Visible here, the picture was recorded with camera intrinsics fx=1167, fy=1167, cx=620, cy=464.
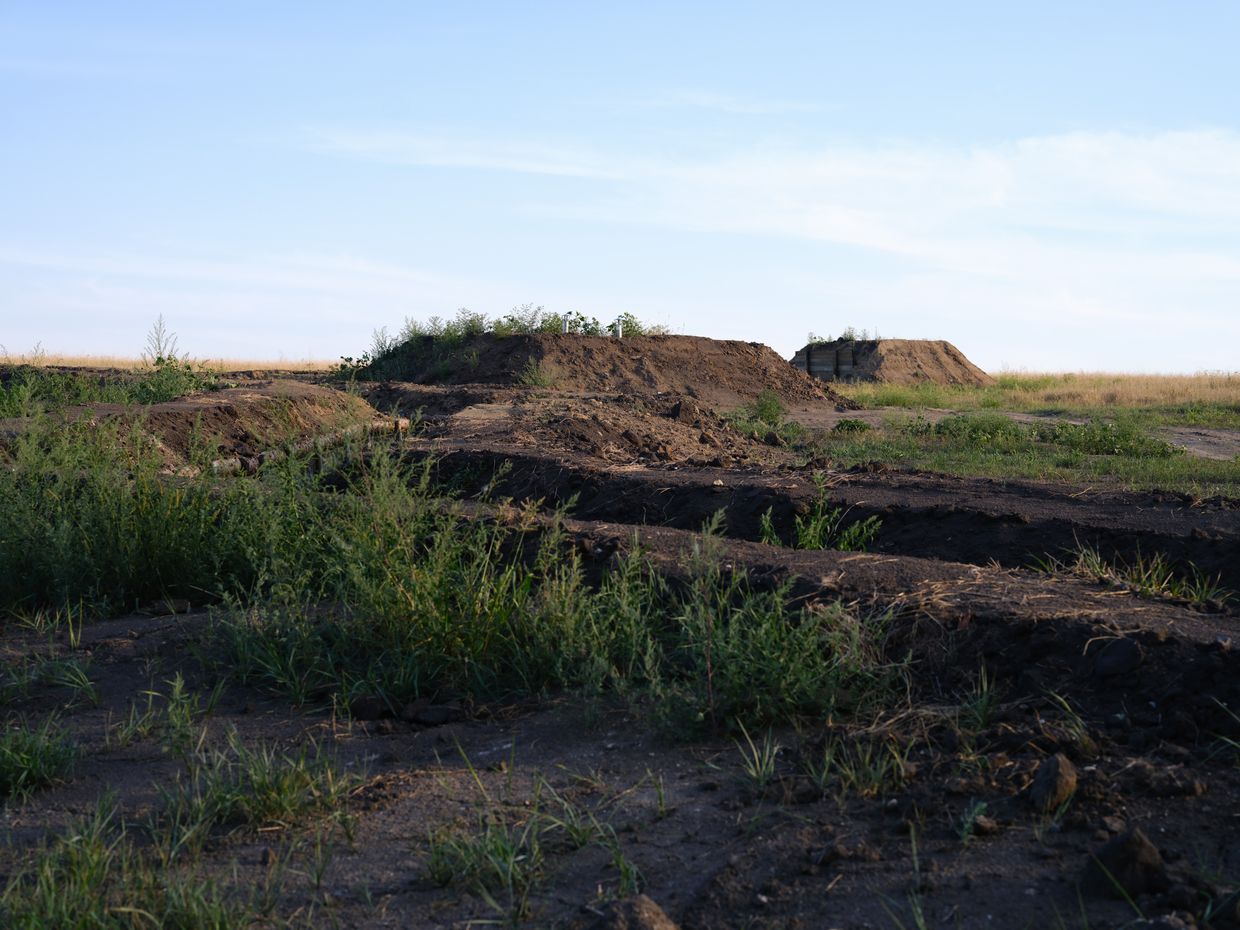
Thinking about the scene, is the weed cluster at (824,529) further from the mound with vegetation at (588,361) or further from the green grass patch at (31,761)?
the mound with vegetation at (588,361)

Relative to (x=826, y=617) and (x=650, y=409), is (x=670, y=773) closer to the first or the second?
(x=826, y=617)

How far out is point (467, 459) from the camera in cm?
1013

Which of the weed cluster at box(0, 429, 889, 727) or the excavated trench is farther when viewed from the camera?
the excavated trench

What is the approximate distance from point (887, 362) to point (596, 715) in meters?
31.4

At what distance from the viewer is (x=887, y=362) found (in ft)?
112

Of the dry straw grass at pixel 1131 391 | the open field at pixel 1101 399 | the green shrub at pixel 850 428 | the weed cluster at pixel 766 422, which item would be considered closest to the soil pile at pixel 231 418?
the weed cluster at pixel 766 422

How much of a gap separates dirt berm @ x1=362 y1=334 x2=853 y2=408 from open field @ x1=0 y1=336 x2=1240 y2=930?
1638cm

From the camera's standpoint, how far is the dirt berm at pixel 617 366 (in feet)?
79.0

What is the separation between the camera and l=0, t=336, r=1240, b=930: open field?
2.88 meters

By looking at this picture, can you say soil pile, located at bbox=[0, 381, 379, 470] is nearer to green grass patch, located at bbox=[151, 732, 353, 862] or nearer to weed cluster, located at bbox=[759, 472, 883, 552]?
weed cluster, located at bbox=[759, 472, 883, 552]

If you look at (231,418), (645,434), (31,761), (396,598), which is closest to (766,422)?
(645,434)

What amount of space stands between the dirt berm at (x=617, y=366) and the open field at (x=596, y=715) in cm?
1638

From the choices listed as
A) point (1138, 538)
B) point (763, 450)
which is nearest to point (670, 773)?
point (1138, 538)

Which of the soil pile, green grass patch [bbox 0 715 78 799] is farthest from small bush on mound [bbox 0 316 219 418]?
green grass patch [bbox 0 715 78 799]
